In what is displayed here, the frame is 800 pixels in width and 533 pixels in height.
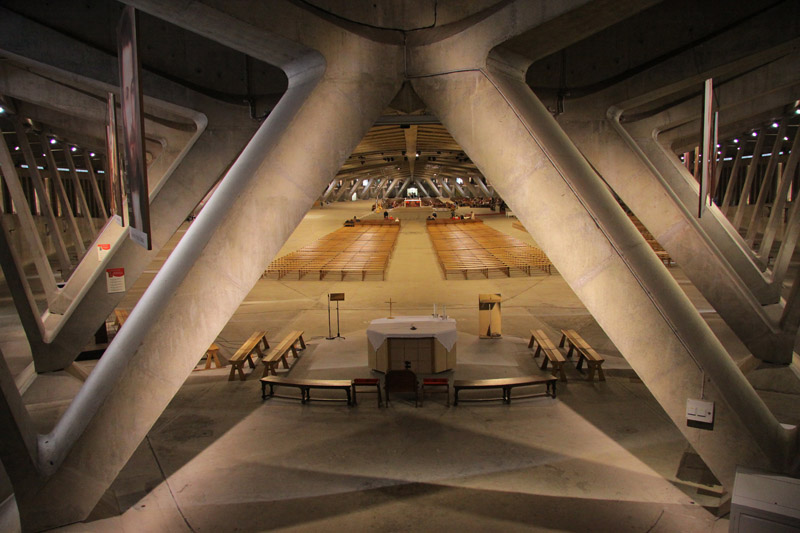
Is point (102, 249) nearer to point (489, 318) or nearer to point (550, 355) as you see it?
point (489, 318)

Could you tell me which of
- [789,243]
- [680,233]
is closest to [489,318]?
[680,233]

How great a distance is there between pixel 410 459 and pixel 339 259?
56.6ft

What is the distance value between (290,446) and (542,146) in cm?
500

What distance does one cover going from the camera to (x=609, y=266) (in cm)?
586

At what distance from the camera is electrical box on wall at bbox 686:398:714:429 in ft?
17.6

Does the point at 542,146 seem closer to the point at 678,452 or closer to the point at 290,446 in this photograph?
the point at 678,452

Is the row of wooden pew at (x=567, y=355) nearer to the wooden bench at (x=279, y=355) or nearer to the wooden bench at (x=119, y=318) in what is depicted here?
the wooden bench at (x=279, y=355)

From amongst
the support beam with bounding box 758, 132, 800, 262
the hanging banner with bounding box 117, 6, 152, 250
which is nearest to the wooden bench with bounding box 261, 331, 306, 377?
the hanging banner with bounding box 117, 6, 152, 250

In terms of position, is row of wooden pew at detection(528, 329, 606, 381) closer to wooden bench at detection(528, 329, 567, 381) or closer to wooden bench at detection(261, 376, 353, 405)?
wooden bench at detection(528, 329, 567, 381)

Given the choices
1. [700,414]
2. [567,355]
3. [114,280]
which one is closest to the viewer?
[700,414]

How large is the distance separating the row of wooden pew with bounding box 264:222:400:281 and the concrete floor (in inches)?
388

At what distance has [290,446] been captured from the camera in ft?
23.6

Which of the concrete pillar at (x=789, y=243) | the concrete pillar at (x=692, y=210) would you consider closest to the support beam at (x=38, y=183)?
the concrete pillar at (x=692, y=210)

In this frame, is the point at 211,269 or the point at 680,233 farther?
the point at 680,233
